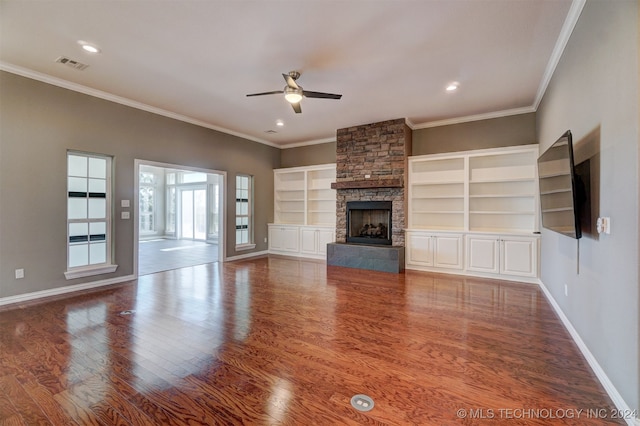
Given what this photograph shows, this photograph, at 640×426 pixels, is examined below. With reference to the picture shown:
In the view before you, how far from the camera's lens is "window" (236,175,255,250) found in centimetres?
749

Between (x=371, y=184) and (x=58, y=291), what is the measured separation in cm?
562

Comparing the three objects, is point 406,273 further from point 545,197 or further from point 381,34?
point 381,34

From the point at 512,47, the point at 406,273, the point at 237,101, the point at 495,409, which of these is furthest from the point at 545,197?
the point at 237,101

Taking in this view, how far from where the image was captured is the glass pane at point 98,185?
187 inches

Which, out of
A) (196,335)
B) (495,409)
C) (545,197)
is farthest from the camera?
(545,197)

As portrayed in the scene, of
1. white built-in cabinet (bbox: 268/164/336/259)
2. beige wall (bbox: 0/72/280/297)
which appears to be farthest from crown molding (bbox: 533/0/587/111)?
beige wall (bbox: 0/72/280/297)

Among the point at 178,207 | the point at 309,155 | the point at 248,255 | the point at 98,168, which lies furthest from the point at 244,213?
the point at 178,207

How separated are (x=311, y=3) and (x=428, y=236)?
465 centimetres

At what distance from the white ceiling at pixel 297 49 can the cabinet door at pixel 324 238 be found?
10.6 feet

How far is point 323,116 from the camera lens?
593cm

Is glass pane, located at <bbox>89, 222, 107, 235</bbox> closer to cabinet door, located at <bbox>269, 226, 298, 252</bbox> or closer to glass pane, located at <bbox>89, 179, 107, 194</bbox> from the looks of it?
glass pane, located at <bbox>89, 179, 107, 194</bbox>

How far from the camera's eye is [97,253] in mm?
4824

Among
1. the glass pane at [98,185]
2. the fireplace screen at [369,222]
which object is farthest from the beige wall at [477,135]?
the glass pane at [98,185]

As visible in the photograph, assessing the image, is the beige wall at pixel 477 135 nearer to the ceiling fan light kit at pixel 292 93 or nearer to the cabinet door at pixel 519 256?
the cabinet door at pixel 519 256
